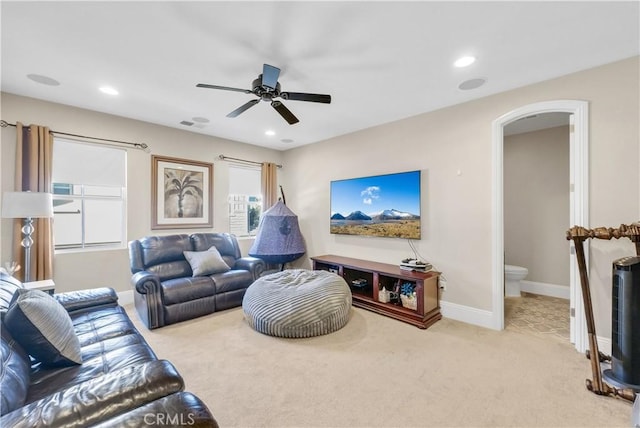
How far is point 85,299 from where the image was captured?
241 centimetres

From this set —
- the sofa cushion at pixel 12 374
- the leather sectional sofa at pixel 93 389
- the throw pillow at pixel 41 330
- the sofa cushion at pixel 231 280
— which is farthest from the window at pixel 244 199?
the sofa cushion at pixel 12 374

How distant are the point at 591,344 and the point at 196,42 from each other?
390cm

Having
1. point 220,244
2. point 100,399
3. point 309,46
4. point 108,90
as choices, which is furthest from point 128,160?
point 100,399

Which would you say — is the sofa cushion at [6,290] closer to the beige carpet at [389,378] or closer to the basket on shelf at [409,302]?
the beige carpet at [389,378]

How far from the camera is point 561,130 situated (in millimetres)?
4137

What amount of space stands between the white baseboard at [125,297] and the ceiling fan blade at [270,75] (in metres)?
3.59

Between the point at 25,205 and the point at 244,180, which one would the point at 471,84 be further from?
the point at 25,205

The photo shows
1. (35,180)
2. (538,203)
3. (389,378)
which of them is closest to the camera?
(389,378)

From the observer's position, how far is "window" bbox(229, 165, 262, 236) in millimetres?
5145

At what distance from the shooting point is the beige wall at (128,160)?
314 centimetres

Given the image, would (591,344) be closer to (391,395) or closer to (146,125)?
(391,395)

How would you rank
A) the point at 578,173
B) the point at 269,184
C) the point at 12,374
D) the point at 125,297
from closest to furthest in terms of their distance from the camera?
the point at 12,374 < the point at 578,173 < the point at 125,297 < the point at 269,184

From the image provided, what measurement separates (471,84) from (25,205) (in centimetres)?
473

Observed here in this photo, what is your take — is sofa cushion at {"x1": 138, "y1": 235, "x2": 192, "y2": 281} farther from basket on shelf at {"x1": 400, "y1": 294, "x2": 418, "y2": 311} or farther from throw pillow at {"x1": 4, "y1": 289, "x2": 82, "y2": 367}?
basket on shelf at {"x1": 400, "y1": 294, "x2": 418, "y2": 311}
